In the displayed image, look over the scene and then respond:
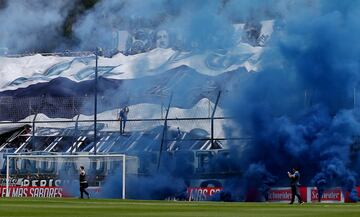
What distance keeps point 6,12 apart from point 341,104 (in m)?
29.4

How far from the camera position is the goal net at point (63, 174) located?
58344 millimetres

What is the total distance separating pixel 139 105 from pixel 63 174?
25.8 ft

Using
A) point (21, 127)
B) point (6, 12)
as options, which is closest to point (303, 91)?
point (21, 127)

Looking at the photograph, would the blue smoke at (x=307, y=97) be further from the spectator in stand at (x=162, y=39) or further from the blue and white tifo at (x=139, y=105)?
the spectator in stand at (x=162, y=39)

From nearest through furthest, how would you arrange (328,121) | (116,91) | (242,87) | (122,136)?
(328,121) → (242,87) → (122,136) → (116,91)

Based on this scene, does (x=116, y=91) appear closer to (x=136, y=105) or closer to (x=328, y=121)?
(x=136, y=105)

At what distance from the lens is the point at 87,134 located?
216 ft

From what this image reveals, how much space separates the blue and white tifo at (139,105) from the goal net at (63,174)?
0.81 m

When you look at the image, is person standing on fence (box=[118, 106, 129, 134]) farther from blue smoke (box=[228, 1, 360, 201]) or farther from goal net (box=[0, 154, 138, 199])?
blue smoke (box=[228, 1, 360, 201])

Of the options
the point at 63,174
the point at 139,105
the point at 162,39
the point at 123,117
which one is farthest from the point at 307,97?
the point at 162,39

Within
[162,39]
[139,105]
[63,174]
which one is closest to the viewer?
[63,174]

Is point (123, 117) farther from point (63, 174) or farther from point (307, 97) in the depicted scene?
point (307, 97)

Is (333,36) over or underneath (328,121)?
over

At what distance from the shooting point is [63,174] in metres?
59.8
